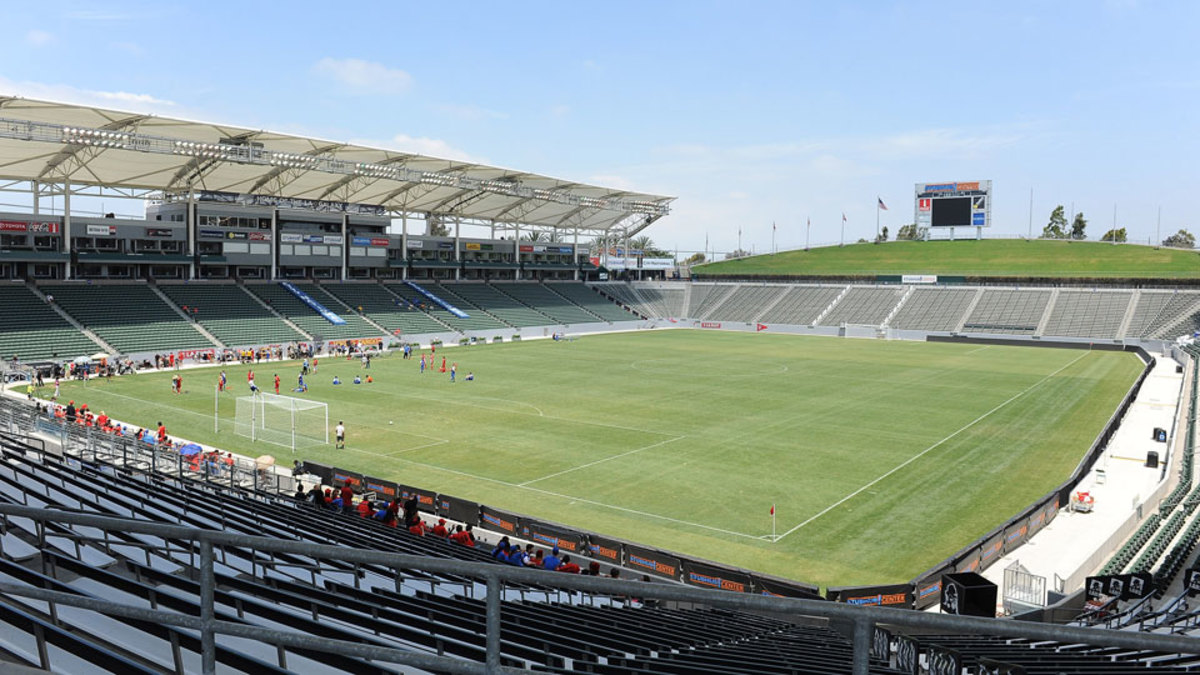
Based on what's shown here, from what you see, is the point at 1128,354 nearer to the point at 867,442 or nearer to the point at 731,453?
the point at 867,442

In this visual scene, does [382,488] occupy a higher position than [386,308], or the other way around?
[386,308]

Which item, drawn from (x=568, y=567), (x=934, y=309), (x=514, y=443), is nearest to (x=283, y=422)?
(x=514, y=443)

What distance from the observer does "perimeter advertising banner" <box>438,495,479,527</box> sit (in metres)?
21.7

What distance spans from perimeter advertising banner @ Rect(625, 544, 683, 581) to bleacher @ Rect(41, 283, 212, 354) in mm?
45919

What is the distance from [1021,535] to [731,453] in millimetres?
11602

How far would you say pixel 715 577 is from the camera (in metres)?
17.8

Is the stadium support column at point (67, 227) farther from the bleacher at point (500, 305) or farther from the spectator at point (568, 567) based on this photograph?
the spectator at point (568, 567)

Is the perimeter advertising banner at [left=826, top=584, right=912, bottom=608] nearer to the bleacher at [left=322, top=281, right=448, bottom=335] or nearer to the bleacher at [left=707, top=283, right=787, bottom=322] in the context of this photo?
the bleacher at [left=322, top=281, right=448, bottom=335]

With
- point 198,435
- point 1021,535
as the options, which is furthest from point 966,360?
point 198,435

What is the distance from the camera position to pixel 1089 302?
292 feet

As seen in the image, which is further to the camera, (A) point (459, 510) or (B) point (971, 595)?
(A) point (459, 510)

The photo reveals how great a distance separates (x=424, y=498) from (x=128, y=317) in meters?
45.9

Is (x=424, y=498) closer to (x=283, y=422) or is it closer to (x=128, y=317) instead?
(x=283, y=422)

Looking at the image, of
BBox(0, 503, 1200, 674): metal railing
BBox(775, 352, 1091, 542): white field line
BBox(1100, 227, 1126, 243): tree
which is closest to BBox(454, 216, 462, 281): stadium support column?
BBox(775, 352, 1091, 542): white field line
